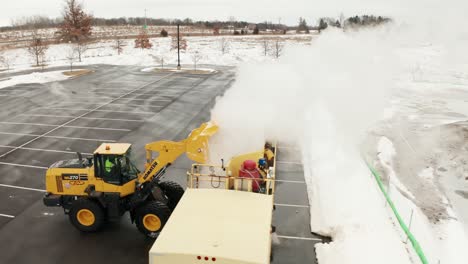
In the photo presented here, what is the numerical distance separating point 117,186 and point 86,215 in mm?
1458

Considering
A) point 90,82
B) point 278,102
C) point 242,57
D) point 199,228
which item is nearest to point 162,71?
point 90,82

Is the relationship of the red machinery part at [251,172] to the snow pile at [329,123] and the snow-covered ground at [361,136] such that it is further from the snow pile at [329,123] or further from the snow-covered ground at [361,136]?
the snow-covered ground at [361,136]

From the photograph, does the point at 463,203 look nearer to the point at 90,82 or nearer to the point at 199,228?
the point at 199,228

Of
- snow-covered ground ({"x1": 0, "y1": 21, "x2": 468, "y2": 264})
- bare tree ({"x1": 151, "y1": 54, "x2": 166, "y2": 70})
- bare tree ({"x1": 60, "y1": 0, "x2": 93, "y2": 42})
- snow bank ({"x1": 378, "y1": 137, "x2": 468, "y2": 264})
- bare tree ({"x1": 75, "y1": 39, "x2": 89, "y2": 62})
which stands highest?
bare tree ({"x1": 60, "y1": 0, "x2": 93, "y2": 42})

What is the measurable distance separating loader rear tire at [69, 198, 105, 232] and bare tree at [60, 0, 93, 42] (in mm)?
71880

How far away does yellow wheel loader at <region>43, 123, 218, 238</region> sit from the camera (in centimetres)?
1233

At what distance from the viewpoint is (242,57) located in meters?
66.3

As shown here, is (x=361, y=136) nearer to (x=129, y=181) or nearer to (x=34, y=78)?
(x=129, y=181)

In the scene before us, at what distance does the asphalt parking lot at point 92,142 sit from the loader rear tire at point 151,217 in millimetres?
414

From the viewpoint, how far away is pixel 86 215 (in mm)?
→ 12844

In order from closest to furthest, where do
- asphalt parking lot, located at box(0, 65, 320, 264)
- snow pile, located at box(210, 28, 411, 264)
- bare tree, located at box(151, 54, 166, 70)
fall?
asphalt parking lot, located at box(0, 65, 320, 264) → snow pile, located at box(210, 28, 411, 264) → bare tree, located at box(151, 54, 166, 70)

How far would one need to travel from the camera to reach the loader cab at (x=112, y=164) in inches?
484

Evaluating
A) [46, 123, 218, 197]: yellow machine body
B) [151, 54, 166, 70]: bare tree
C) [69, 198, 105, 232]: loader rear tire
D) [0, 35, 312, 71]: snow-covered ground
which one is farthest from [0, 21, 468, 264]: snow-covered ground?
[151, 54, 166, 70]: bare tree

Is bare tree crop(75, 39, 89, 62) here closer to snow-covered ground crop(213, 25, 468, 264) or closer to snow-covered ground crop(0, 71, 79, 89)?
snow-covered ground crop(0, 71, 79, 89)
